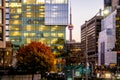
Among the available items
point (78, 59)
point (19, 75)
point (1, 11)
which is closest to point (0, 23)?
point (1, 11)

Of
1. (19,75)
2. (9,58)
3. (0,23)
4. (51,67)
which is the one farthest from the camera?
(9,58)

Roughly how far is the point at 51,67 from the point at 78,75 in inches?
669

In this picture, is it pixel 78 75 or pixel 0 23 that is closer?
pixel 78 75

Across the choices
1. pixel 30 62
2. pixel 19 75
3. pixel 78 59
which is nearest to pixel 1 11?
pixel 30 62

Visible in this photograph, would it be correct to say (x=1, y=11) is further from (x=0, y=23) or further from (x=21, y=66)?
(x=21, y=66)

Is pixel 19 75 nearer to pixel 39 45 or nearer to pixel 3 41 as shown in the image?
pixel 3 41

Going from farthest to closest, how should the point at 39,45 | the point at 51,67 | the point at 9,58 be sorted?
the point at 9,58 → the point at 39,45 → the point at 51,67

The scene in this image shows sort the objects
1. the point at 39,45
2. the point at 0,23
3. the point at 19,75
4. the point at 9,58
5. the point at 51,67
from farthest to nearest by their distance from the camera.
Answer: the point at 9,58 < the point at 39,45 < the point at 51,67 < the point at 0,23 < the point at 19,75

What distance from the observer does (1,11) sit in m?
82.0

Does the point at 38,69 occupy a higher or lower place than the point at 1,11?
lower

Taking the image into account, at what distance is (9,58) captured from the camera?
15550cm

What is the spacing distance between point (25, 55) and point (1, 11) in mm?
14197

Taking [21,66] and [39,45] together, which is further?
[39,45]

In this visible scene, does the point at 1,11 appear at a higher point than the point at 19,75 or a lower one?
higher
